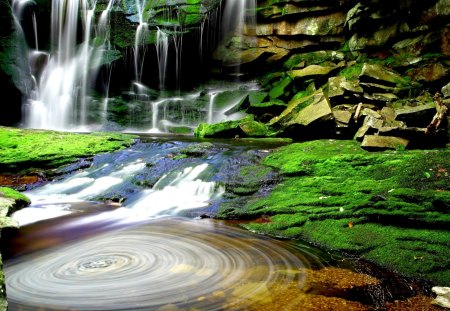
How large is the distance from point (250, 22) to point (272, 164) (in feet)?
52.1

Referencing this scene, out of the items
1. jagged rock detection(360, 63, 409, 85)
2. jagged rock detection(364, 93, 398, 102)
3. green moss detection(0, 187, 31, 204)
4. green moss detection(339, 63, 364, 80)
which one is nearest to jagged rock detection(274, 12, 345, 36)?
green moss detection(339, 63, 364, 80)

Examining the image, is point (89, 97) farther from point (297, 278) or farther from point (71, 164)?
point (297, 278)

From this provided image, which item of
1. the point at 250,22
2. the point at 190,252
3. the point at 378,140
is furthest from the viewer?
the point at 250,22

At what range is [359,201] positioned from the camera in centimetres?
524

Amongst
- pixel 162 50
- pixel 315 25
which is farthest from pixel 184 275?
pixel 315 25

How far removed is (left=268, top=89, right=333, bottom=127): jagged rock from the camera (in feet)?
37.9

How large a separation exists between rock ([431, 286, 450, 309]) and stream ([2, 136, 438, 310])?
0.13 m

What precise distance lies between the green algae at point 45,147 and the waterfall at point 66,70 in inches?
272

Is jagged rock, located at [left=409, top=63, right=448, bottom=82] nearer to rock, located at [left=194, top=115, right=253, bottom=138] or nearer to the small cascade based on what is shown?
rock, located at [left=194, top=115, right=253, bottom=138]

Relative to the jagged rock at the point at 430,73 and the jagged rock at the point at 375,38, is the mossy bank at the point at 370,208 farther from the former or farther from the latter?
the jagged rock at the point at 375,38

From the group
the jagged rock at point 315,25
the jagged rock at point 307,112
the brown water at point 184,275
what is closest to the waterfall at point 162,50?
the jagged rock at point 315,25

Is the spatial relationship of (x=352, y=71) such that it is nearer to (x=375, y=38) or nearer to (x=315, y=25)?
(x=375, y=38)

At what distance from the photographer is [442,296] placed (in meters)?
3.21

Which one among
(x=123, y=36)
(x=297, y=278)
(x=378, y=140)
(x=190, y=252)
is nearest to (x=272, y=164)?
(x=378, y=140)
